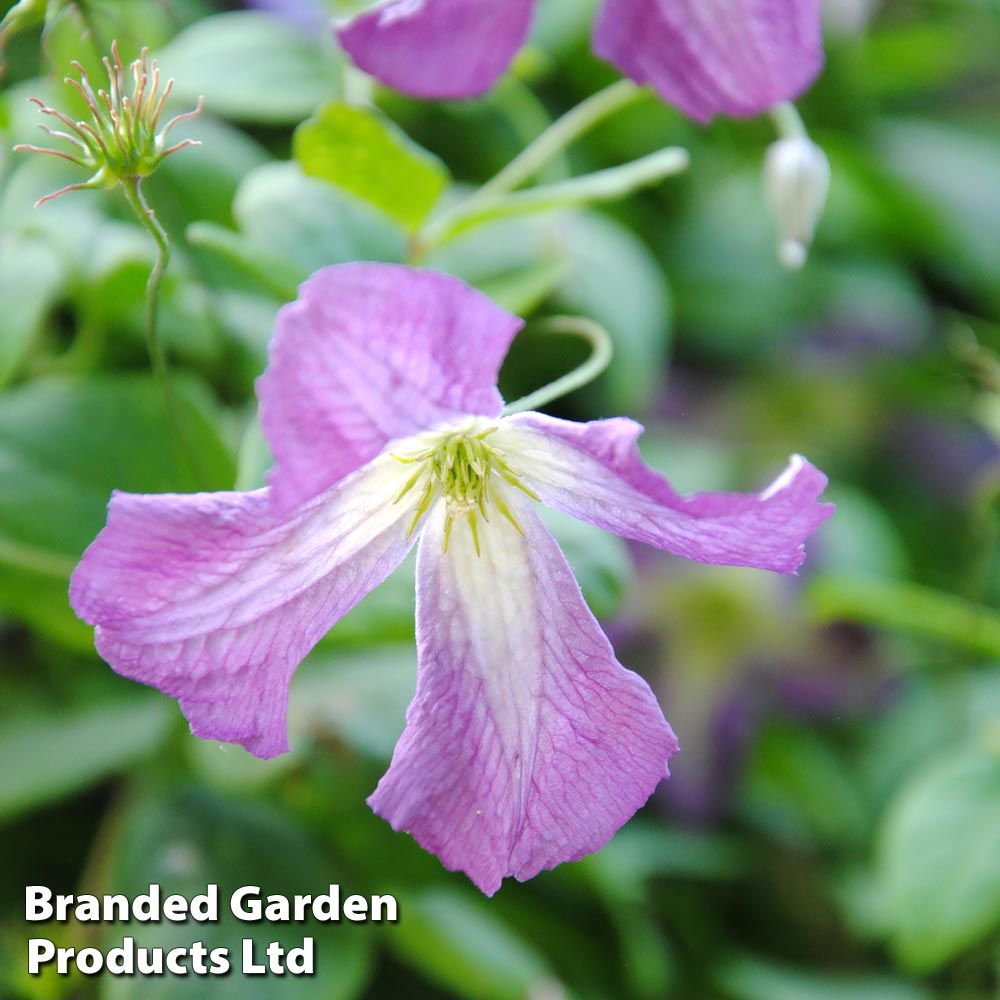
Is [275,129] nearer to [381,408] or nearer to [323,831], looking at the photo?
[323,831]

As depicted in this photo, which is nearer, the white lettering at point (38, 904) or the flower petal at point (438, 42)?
the flower petal at point (438, 42)

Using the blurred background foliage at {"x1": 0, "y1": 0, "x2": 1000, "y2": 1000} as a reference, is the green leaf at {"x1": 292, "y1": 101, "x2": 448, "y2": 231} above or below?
above

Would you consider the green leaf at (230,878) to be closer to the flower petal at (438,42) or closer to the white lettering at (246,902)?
the white lettering at (246,902)

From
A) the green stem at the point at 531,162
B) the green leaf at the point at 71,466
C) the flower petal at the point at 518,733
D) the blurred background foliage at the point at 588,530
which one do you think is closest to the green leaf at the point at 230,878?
the blurred background foliage at the point at 588,530

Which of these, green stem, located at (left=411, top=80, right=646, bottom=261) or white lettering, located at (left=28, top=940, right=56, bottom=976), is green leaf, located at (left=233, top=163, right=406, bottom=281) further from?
white lettering, located at (left=28, top=940, right=56, bottom=976)

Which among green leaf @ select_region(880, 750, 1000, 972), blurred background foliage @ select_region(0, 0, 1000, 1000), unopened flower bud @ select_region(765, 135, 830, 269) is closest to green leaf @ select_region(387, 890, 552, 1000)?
blurred background foliage @ select_region(0, 0, 1000, 1000)

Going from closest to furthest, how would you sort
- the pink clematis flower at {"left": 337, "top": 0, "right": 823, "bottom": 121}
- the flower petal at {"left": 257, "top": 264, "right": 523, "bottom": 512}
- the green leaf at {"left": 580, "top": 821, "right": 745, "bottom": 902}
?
the flower petal at {"left": 257, "top": 264, "right": 523, "bottom": 512} < the pink clematis flower at {"left": 337, "top": 0, "right": 823, "bottom": 121} < the green leaf at {"left": 580, "top": 821, "right": 745, "bottom": 902}

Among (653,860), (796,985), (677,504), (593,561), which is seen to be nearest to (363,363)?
(677,504)
